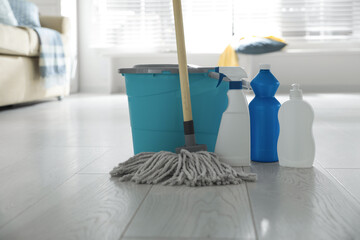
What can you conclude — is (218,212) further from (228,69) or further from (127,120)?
(127,120)

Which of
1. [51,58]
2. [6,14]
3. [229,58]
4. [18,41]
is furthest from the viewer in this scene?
[229,58]

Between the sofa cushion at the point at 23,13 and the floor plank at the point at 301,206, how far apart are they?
2.66 meters

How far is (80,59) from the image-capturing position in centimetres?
468

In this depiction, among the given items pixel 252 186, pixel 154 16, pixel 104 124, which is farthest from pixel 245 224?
pixel 154 16

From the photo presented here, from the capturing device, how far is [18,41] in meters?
2.63

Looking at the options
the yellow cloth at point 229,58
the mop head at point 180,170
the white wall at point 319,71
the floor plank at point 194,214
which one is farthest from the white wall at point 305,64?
the floor plank at point 194,214

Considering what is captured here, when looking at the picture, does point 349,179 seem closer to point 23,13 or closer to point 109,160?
point 109,160

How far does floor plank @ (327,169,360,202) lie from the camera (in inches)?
34.0

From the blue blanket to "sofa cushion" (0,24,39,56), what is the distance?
56mm

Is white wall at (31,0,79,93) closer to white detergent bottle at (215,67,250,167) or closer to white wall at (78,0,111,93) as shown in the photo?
white wall at (78,0,111,93)

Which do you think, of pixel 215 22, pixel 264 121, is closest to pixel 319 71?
pixel 215 22

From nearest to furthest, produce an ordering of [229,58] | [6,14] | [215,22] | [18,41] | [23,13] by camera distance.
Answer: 1. [18,41]
2. [6,14]
3. [23,13]
4. [229,58]
5. [215,22]

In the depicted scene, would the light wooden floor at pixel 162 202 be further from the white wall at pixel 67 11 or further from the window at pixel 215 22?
the window at pixel 215 22

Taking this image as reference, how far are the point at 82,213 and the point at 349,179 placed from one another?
1.92ft
